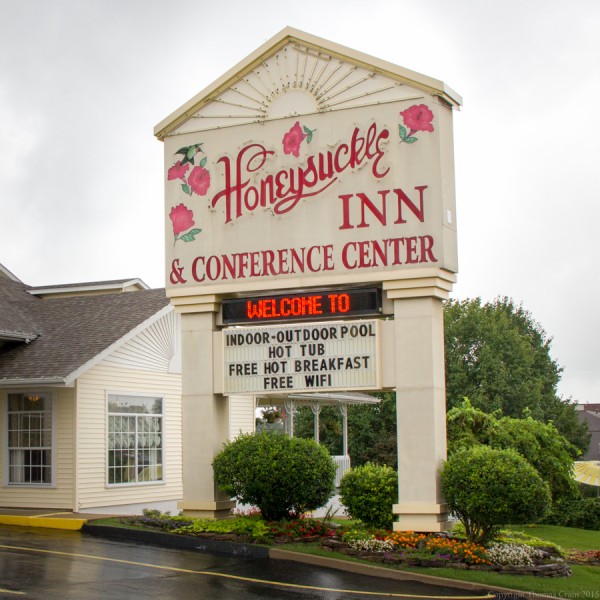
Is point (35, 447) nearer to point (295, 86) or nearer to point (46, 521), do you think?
point (46, 521)

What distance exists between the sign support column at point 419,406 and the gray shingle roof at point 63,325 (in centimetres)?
921

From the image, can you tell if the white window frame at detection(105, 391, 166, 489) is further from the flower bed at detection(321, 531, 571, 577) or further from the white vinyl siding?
the flower bed at detection(321, 531, 571, 577)

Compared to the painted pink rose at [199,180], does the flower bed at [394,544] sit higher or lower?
lower

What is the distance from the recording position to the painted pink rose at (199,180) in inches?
730

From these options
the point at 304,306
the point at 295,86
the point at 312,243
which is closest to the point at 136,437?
the point at 304,306

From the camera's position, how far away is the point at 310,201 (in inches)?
688

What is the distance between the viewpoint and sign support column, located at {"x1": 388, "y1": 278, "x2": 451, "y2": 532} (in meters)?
16.0

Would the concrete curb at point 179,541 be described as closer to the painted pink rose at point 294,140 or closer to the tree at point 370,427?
the painted pink rose at point 294,140

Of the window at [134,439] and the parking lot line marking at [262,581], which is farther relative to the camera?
the window at [134,439]

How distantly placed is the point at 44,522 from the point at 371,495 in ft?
25.4

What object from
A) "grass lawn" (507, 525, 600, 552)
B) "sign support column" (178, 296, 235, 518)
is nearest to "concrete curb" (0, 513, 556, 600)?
"sign support column" (178, 296, 235, 518)

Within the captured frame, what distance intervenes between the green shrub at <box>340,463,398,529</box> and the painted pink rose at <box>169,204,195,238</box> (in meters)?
5.67

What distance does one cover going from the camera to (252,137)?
18.2m

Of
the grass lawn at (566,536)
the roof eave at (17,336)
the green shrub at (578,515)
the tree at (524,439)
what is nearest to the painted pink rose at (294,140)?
the roof eave at (17,336)
